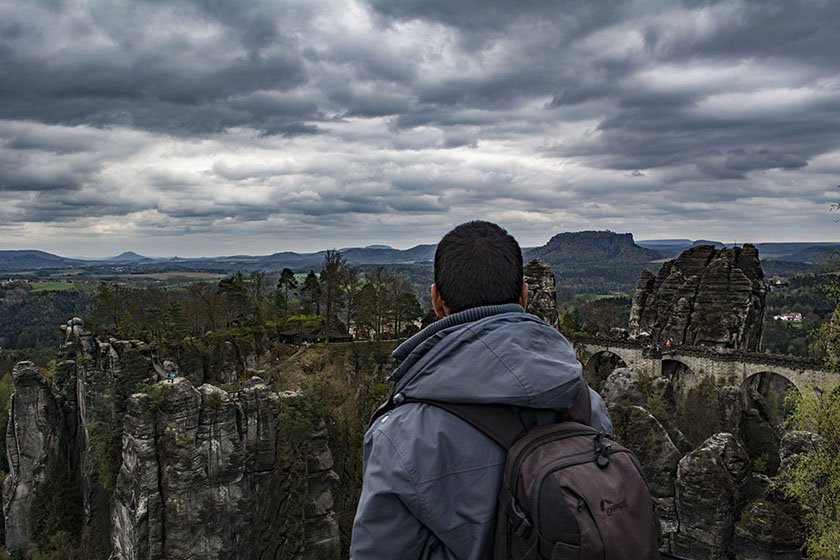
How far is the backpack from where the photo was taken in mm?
2525

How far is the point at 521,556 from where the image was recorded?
266 centimetres

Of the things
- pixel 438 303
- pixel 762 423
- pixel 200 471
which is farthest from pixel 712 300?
pixel 438 303

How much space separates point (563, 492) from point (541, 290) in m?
35.2

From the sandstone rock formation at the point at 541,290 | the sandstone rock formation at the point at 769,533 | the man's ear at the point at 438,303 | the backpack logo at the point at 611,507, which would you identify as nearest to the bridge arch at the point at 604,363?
the sandstone rock formation at the point at 541,290

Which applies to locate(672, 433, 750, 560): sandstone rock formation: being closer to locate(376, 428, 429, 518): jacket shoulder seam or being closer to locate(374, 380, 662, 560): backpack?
locate(374, 380, 662, 560): backpack

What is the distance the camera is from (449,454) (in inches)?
109

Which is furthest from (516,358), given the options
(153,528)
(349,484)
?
(349,484)

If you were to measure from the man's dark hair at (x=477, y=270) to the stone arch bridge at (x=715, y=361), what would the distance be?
35.6 meters

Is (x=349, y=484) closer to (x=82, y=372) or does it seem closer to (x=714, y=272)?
(x=82, y=372)

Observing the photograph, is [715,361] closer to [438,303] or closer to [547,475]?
[438,303]

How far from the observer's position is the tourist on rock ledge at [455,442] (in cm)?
272

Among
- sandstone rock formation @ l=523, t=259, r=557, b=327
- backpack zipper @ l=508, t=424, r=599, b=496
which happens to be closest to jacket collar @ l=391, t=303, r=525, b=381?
backpack zipper @ l=508, t=424, r=599, b=496

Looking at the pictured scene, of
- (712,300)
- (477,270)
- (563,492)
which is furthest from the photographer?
(712,300)

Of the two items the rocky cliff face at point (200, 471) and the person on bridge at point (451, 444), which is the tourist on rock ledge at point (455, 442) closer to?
the person on bridge at point (451, 444)
